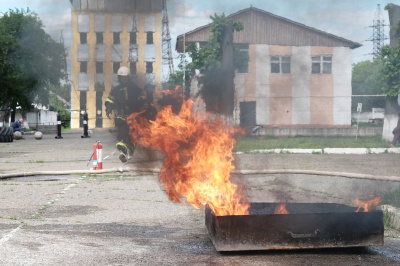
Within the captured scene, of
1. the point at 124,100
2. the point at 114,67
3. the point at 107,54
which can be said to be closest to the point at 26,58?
the point at 124,100

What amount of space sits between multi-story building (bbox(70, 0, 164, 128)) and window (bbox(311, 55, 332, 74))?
1.98 m

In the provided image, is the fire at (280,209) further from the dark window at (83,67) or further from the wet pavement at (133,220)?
the dark window at (83,67)

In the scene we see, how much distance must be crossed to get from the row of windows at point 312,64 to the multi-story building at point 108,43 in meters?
1.58

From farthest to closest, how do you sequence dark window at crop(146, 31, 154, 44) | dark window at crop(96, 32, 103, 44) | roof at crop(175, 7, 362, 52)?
roof at crop(175, 7, 362, 52), dark window at crop(96, 32, 103, 44), dark window at crop(146, 31, 154, 44)

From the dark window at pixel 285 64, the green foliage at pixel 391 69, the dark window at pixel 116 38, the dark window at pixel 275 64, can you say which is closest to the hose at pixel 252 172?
the dark window at pixel 275 64

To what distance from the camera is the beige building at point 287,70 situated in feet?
24.4

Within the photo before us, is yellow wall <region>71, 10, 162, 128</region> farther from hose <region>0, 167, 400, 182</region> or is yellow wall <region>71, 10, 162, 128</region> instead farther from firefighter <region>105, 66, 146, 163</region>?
hose <region>0, 167, 400, 182</region>

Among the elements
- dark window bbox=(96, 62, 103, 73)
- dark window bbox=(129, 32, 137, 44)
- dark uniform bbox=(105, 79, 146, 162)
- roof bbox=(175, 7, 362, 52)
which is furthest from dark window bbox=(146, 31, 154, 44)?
roof bbox=(175, 7, 362, 52)

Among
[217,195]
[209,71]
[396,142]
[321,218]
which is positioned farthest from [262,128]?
[396,142]

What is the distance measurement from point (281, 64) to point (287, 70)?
0.90 ft

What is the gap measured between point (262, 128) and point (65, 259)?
4128 millimetres

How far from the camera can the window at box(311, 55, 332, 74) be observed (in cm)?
736

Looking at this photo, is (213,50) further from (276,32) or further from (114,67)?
(114,67)

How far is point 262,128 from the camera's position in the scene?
31.1 feet
